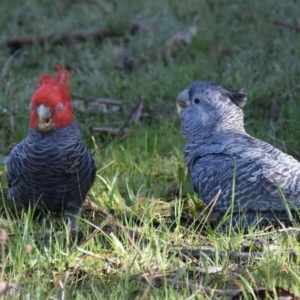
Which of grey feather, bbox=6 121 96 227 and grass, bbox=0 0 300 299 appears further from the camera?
grey feather, bbox=6 121 96 227

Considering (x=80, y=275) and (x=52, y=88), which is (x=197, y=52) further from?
(x=80, y=275)

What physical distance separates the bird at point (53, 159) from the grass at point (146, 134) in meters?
0.16

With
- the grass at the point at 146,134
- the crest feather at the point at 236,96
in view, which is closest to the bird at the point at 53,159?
the grass at the point at 146,134

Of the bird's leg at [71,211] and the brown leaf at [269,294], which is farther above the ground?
the brown leaf at [269,294]

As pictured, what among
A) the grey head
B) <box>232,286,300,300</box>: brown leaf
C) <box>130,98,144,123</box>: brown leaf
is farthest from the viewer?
<box>130,98,144,123</box>: brown leaf

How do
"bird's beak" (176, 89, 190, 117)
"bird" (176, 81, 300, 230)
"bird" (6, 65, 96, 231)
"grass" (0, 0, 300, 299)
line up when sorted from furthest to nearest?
"bird's beak" (176, 89, 190, 117) < "bird" (6, 65, 96, 231) < "bird" (176, 81, 300, 230) < "grass" (0, 0, 300, 299)

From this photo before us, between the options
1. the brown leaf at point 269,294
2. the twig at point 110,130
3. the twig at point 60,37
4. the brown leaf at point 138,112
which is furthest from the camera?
the twig at point 60,37

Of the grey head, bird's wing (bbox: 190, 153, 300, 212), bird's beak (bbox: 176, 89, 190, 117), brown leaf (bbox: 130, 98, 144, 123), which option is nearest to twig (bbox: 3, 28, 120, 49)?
brown leaf (bbox: 130, 98, 144, 123)

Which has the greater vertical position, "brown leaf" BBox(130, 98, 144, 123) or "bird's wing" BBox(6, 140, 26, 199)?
"bird's wing" BBox(6, 140, 26, 199)

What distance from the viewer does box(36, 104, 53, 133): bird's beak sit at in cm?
423

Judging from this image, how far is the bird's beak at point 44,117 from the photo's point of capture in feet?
13.9

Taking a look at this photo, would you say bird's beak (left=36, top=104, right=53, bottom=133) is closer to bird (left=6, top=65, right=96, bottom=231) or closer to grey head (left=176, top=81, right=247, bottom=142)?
bird (left=6, top=65, right=96, bottom=231)

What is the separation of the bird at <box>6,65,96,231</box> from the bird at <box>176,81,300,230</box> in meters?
0.72

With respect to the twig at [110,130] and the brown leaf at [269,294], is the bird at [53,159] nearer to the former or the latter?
the brown leaf at [269,294]
